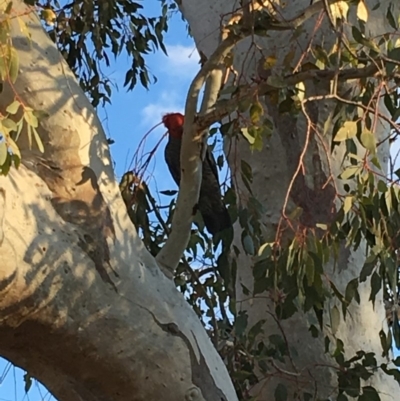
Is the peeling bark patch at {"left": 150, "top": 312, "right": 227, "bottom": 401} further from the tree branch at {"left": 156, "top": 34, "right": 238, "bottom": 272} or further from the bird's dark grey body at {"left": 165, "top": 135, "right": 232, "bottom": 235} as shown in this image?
the bird's dark grey body at {"left": 165, "top": 135, "right": 232, "bottom": 235}

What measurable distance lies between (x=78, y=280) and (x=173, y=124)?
107cm

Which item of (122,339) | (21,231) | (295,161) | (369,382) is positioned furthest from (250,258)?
Answer: (21,231)

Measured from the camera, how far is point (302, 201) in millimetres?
1896

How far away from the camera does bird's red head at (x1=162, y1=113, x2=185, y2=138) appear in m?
2.30

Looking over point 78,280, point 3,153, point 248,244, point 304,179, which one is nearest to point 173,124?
point 304,179

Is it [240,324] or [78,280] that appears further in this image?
[240,324]

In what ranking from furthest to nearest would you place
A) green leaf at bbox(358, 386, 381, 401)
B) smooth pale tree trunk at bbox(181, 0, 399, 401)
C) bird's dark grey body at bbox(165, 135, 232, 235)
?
bird's dark grey body at bbox(165, 135, 232, 235), smooth pale tree trunk at bbox(181, 0, 399, 401), green leaf at bbox(358, 386, 381, 401)

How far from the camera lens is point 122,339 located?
52.5 inches

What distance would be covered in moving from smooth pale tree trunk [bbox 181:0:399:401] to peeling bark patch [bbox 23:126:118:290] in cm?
42

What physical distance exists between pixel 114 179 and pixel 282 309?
443mm

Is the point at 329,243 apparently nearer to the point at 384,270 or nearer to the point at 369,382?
the point at 384,270

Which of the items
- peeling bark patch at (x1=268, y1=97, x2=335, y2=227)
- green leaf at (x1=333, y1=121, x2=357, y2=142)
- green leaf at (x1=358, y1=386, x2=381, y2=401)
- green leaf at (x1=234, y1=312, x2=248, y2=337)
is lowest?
green leaf at (x1=358, y1=386, x2=381, y2=401)

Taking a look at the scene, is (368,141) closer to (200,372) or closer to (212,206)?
(200,372)

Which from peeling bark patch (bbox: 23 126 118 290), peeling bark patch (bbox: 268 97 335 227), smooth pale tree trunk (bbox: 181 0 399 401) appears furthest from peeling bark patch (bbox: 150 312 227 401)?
peeling bark patch (bbox: 268 97 335 227)
